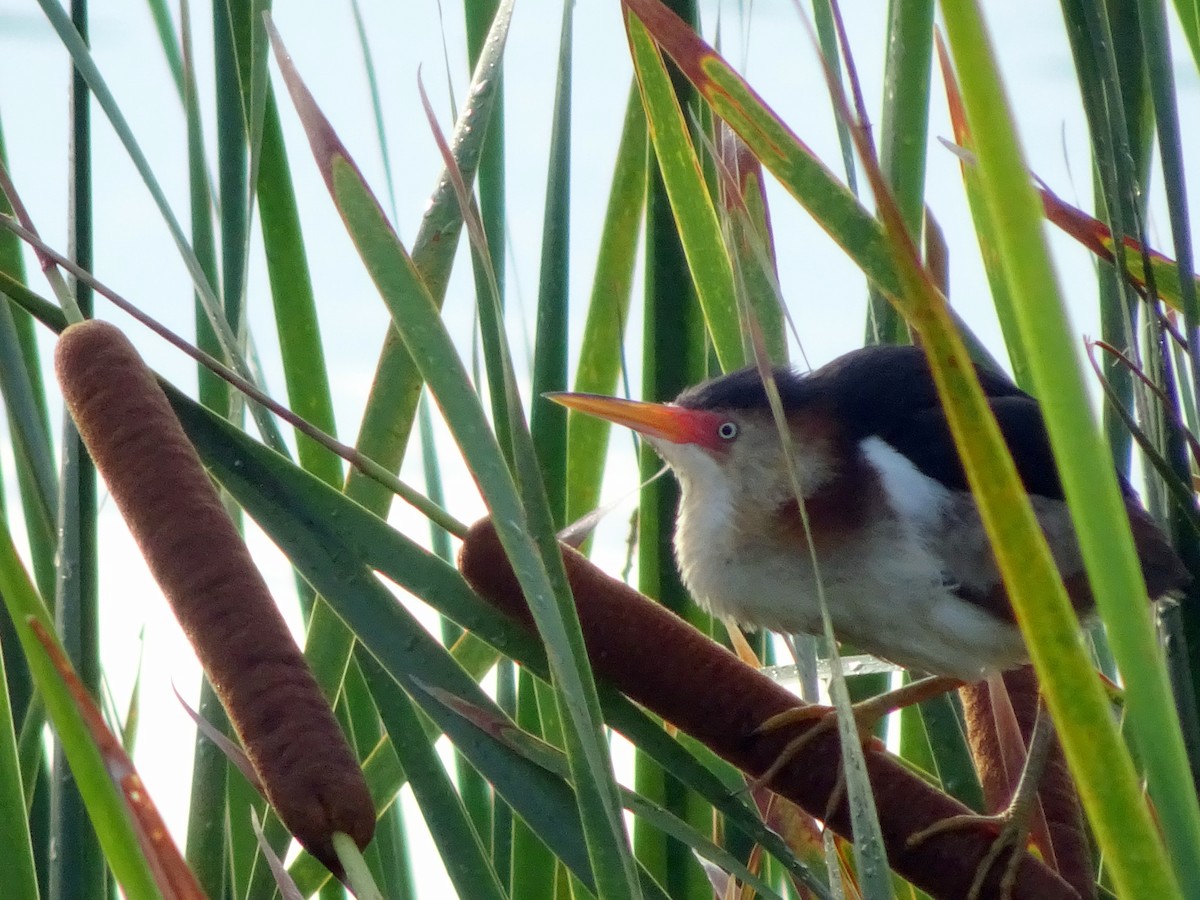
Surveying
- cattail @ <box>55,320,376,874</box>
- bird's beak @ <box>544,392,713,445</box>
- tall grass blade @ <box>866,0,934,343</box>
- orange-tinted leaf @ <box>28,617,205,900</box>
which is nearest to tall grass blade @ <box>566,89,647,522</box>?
bird's beak @ <box>544,392,713,445</box>

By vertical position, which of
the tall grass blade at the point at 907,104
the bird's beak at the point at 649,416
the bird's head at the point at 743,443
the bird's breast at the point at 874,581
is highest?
the tall grass blade at the point at 907,104

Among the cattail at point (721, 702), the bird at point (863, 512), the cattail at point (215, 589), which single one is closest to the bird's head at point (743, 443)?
the bird at point (863, 512)

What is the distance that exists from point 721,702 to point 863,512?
50 centimetres

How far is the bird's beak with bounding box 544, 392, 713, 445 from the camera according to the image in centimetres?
102

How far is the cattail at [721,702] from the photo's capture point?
74 centimetres

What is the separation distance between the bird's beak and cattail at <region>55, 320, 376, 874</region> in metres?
0.32

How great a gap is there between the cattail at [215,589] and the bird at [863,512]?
45 centimetres

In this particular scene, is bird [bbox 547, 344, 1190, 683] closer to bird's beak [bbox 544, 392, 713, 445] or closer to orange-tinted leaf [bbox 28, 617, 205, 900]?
bird's beak [bbox 544, 392, 713, 445]

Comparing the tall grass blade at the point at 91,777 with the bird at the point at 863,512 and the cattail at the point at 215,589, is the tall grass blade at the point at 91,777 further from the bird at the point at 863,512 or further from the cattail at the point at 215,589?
the bird at the point at 863,512

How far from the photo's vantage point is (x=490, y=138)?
103cm

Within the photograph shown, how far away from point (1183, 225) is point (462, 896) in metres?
0.57

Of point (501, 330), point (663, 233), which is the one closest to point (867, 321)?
point (663, 233)

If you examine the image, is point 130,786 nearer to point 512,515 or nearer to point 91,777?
point 91,777

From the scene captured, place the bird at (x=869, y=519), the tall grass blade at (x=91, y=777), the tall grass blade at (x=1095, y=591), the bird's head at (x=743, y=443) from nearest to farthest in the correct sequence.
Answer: the tall grass blade at (x=1095, y=591) → the tall grass blade at (x=91, y=777) → the bird at (x=869, y=519) → the bird's head at (x=743, y=443)
